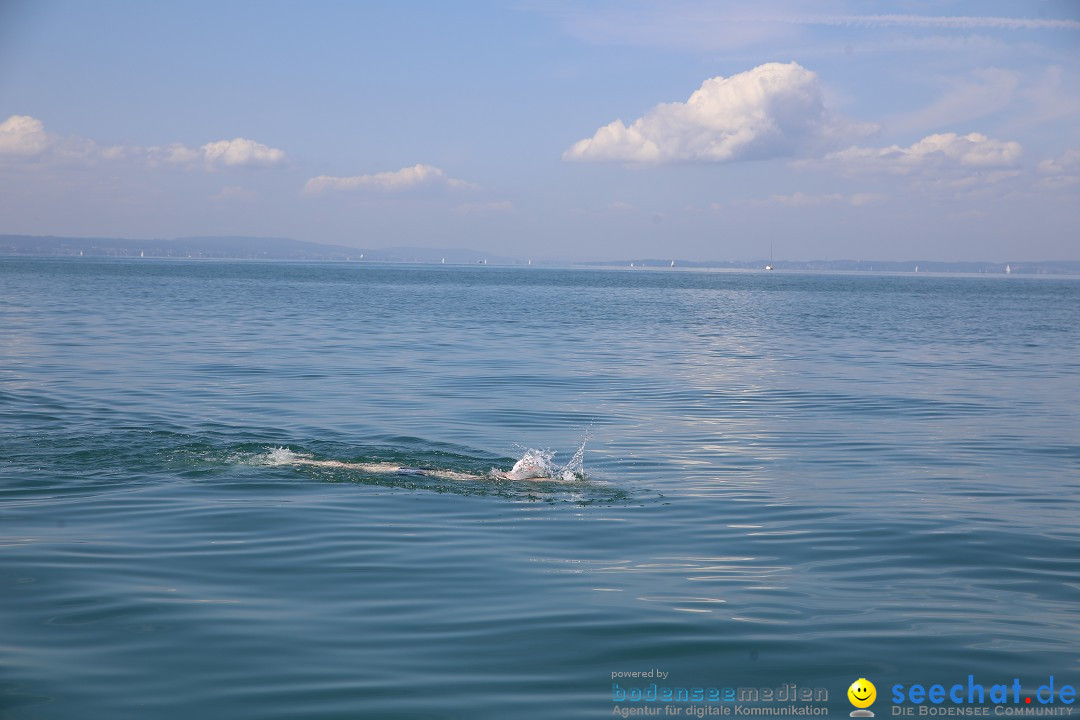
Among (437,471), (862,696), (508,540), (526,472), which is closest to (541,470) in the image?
(526,472)

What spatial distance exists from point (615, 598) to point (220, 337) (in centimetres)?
3102

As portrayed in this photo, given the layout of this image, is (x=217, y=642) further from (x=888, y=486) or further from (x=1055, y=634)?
(x=888, y=486)

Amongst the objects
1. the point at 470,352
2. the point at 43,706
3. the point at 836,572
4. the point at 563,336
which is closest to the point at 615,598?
the point at 836,572

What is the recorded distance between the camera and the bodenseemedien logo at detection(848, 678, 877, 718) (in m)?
6.83

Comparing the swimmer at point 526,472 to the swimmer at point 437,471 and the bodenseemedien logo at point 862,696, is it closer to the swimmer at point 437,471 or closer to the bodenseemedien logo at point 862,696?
the swimmer at point 437,471

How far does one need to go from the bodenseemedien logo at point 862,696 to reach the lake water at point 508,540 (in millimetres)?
82

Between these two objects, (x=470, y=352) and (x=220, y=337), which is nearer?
(x=470, y=352)

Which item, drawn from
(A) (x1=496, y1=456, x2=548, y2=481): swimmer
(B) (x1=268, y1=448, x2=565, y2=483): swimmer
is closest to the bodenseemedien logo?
(B) (x1=268, y1=448, x2=565, y2=483): swimmer

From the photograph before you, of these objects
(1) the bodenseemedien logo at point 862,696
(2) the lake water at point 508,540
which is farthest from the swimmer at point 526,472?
(1) the bodenseemedien logo at point 862,696

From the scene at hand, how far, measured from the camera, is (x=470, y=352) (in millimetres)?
34000

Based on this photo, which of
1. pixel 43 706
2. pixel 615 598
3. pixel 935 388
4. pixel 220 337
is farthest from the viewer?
pixel 220 337

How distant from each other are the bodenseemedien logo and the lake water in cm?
8

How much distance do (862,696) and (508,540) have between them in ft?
16.0

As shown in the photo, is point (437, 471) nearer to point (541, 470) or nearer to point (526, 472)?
point (526, 472)
